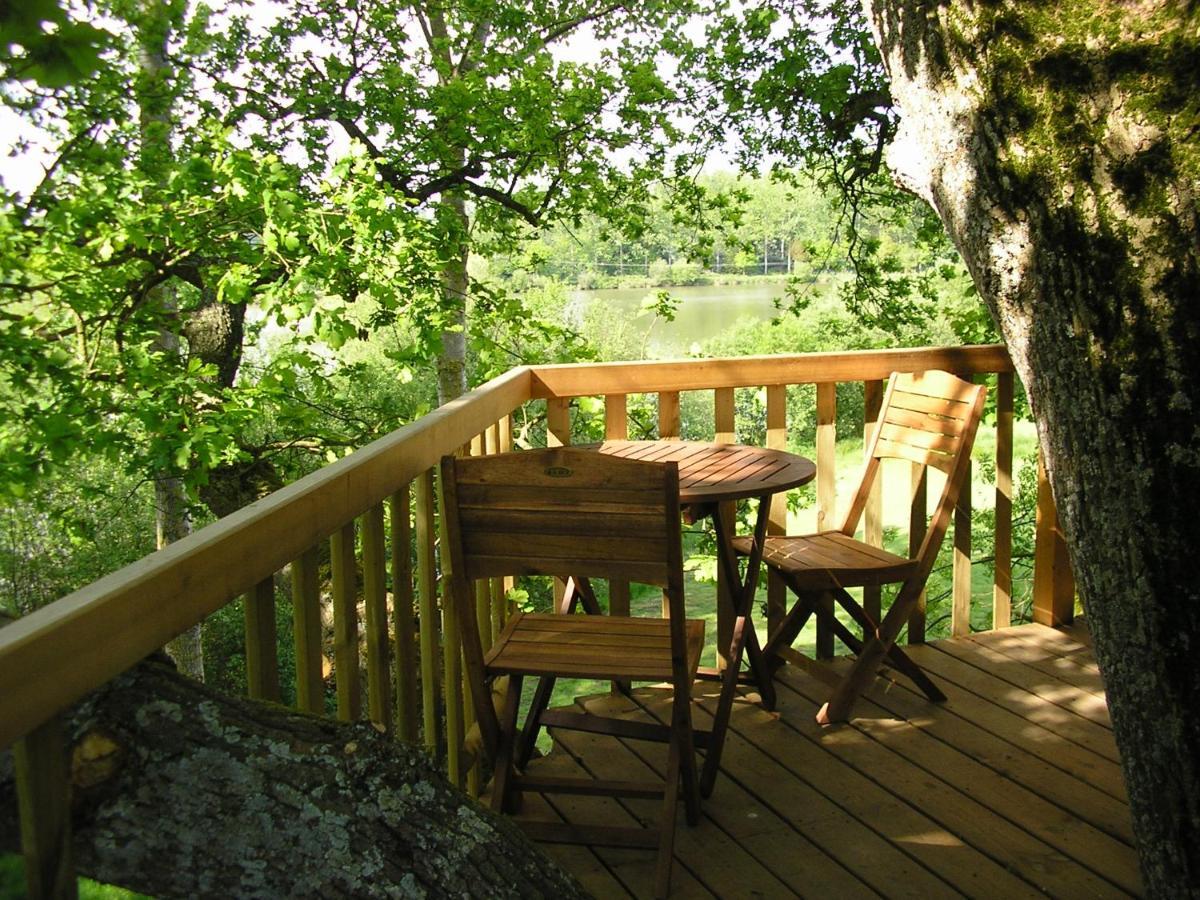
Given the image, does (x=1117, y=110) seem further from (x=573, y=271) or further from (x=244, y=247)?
(x=573, y=271)

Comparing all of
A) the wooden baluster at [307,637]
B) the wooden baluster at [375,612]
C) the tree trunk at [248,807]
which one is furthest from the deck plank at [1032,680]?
the tree trunk at [248,807]

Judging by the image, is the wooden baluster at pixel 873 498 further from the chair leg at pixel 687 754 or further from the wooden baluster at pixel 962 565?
the chair leg at pixel 687 754

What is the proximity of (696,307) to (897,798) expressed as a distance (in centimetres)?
2141

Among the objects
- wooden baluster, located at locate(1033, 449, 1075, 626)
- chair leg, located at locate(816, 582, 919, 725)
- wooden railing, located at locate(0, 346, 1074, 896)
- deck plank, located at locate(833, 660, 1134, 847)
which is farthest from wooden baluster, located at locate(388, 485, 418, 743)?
wooden baluster, located at locate(1033, 449, 1075, 626)

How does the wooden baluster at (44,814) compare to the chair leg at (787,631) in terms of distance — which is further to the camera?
the chair leg at (787,631)

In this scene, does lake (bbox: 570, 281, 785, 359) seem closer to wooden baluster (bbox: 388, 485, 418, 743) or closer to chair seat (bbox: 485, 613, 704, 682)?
chair seat (bbox: 485, 613, 704, 682)

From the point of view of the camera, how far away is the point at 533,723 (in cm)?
274

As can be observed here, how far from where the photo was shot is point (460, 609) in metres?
2.38

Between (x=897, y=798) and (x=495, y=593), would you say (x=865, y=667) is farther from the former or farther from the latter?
(x=495, y=593)

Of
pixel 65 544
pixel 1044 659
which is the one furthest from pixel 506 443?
pixel 65 544

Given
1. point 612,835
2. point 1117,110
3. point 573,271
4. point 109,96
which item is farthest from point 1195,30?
point 573,271

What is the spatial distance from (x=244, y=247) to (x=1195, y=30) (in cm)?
688

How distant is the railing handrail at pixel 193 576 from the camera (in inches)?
37.0

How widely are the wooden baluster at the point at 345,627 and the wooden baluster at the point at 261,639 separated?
0.28m
